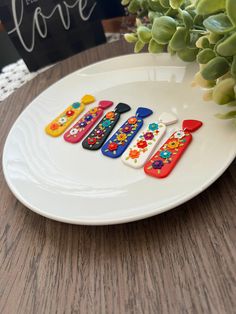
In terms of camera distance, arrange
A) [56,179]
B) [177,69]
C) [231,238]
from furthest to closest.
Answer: [177,69] < [56,179] < [231,238]

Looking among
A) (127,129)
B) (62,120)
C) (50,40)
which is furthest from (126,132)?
(50,40)

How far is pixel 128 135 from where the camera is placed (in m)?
0.54

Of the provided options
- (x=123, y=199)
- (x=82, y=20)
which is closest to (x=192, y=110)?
(x=123, y=199)

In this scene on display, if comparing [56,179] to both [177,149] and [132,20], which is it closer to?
[177,149]

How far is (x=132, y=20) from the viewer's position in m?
0.89

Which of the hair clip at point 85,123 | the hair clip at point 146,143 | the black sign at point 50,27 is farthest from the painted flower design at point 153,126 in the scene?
the black sign at point 50,27

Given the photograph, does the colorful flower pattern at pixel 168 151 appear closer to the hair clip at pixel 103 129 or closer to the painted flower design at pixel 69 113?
the hair clip at pixel 103 129

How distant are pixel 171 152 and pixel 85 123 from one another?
0.18 meters

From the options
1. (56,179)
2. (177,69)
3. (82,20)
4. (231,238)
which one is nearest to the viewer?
(231,238)

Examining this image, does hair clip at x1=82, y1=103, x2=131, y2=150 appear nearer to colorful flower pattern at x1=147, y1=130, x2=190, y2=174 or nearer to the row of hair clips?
the row of hair clips

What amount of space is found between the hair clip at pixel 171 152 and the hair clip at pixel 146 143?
1cm

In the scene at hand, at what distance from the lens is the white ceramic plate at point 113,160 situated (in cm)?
42

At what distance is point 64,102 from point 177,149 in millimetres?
284

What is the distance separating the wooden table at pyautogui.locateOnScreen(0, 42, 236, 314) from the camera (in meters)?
0.35
